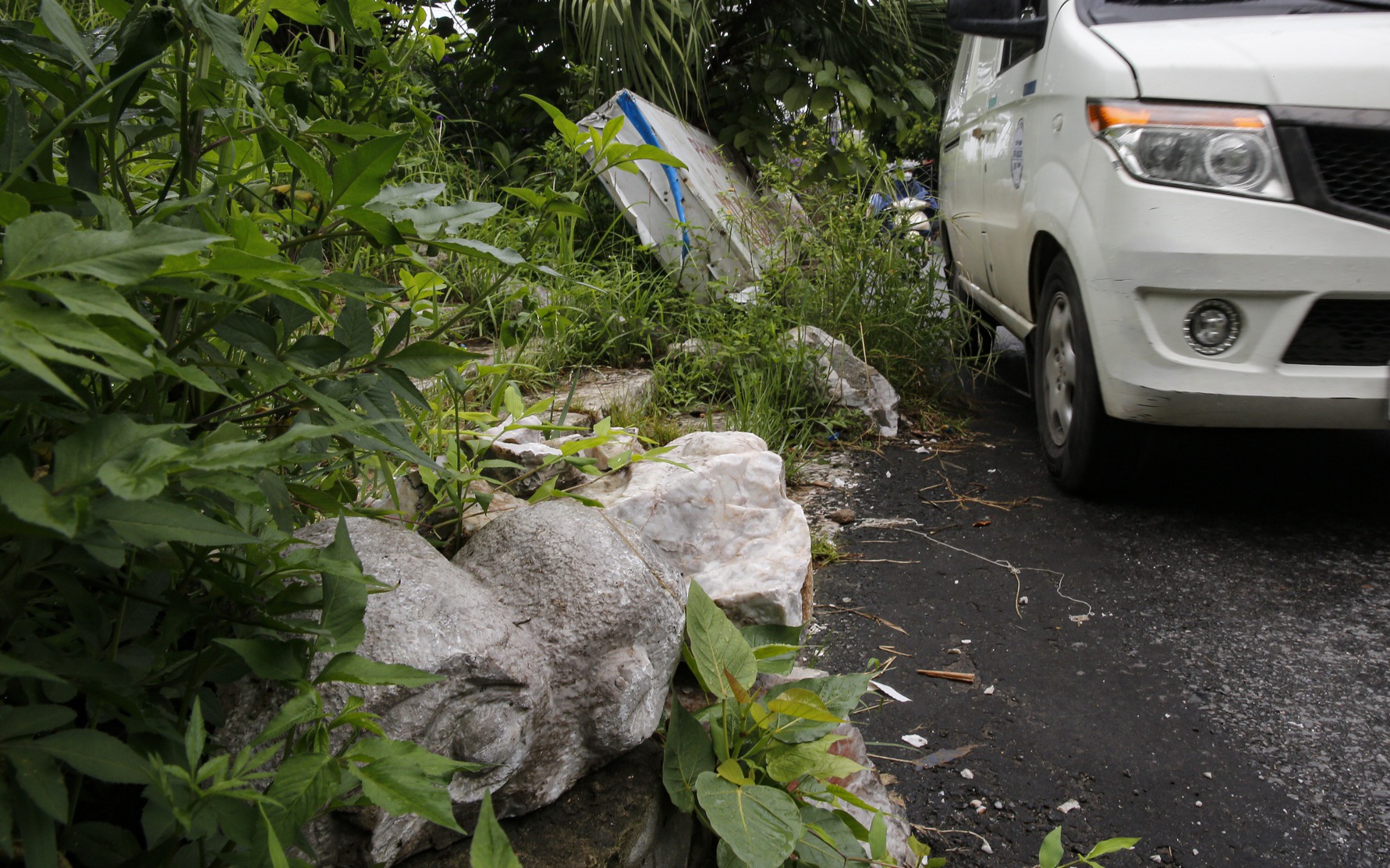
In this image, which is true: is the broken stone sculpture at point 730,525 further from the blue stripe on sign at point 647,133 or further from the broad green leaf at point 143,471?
the blue stripe on sign at point 647,133

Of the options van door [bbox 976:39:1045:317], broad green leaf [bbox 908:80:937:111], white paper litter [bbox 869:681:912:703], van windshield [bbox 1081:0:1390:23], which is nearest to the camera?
Answer: white paper litter [bbox 869:681:912:703]

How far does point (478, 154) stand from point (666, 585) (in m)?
4.84

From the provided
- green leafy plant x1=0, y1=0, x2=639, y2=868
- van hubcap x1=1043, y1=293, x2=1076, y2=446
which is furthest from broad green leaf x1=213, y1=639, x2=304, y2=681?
van hubcap x1=1043, y1=293, x2=1076, y2=446

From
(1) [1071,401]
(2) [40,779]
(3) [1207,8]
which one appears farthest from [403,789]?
(3) [1207,8]

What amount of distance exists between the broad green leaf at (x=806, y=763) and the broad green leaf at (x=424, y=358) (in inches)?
29.7

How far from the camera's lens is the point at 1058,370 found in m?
3.47

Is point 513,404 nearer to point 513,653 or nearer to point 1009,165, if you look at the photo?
point 513,653

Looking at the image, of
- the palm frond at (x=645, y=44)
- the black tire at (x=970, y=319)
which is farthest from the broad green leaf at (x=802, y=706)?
the palm frond at (x=645, y=44)

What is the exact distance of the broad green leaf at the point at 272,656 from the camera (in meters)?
0.97

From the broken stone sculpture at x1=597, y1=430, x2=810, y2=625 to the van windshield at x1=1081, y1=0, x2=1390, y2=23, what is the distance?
1.96 metres

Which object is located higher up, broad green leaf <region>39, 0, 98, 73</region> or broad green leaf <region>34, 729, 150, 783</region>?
broad green leaf <region>39, 0, 98, 73</region>

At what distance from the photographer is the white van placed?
102 inches

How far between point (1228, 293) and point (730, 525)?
5.05 ft

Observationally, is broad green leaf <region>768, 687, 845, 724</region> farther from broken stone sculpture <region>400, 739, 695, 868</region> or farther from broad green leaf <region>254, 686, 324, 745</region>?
broad green leaf <region>254, 686, 324, 745</region>
